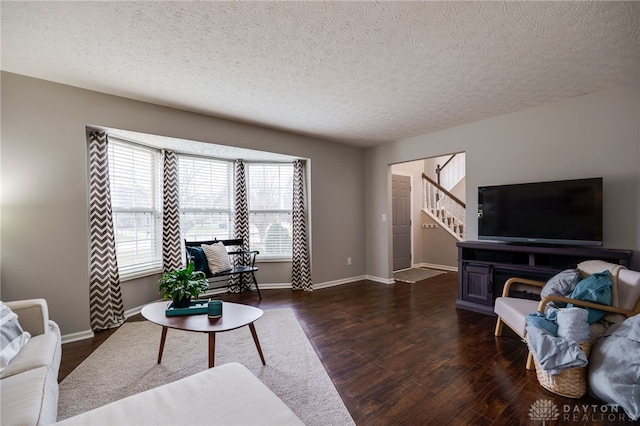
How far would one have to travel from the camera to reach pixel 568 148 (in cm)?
309

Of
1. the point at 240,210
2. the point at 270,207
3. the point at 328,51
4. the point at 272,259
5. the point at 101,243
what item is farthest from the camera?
the point at 270,207

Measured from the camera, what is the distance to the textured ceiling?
1736 millimetres

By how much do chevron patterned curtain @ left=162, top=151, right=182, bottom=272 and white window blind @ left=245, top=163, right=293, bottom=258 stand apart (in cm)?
114

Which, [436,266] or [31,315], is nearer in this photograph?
[31,315]

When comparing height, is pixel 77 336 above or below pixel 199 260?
below

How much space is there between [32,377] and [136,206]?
2697 mm

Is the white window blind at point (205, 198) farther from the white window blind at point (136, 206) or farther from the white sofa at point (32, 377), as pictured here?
the white sofa at point (32, 377)

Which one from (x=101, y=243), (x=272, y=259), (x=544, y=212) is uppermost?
(x=544, y=212)

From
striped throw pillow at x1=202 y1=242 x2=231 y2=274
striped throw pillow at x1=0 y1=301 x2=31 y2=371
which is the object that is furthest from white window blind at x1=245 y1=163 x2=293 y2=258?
striped throw pillow at x1=0 y1=301 x2=31 y2=371

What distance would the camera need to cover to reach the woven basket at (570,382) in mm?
1799

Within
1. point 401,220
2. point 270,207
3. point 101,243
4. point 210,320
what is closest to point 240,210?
point 270,207

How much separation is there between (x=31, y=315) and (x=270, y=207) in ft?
10.7

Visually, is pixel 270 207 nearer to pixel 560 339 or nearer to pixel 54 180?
pixel 54 180

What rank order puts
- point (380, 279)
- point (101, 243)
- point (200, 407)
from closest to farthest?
point (200, 407)
point (101, 243)
point (380, 279)
